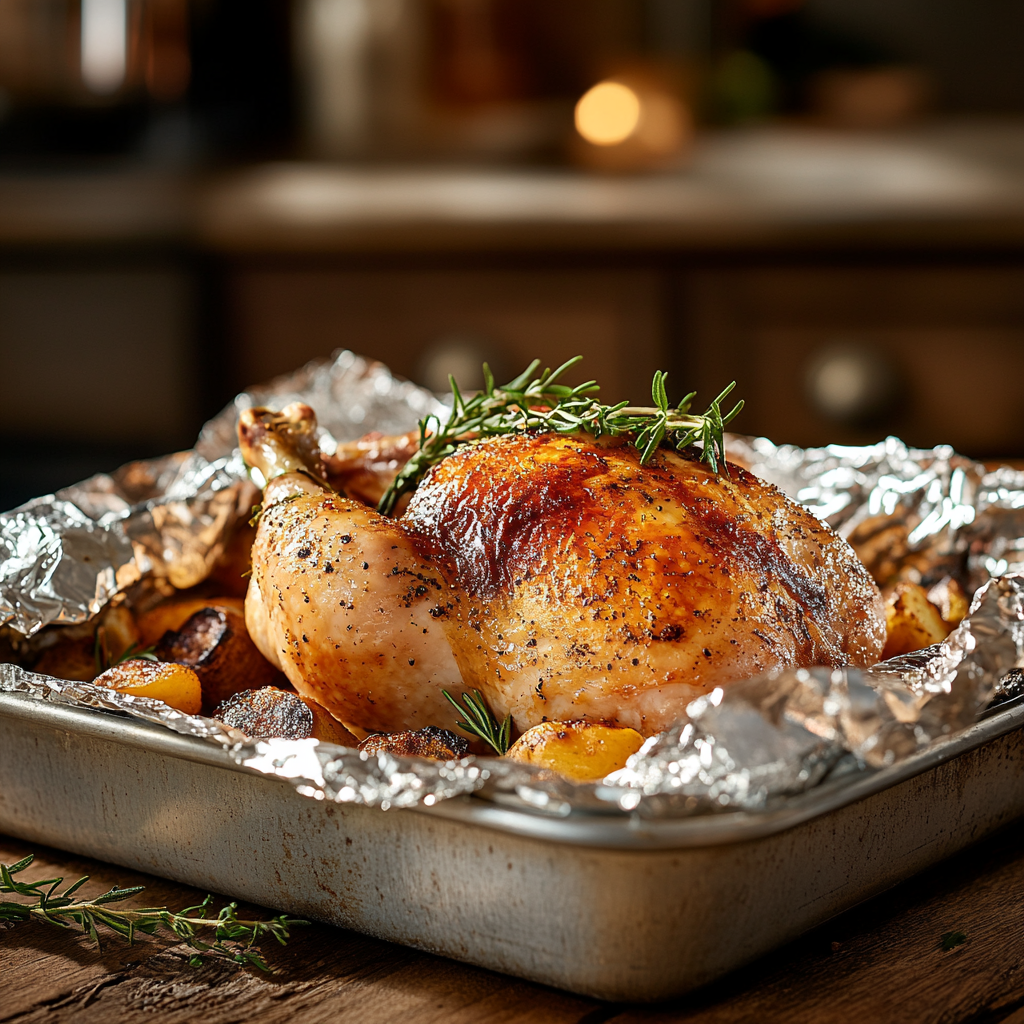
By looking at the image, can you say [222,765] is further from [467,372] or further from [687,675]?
[467,372]

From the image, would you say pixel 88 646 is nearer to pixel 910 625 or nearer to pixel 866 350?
pixel 910 625

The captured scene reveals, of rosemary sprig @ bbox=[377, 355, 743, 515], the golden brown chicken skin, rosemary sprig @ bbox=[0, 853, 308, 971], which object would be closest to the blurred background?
rosemary sprig @ bbox=[377, 355, 743, 515]

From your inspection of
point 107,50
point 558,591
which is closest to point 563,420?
point 558,591

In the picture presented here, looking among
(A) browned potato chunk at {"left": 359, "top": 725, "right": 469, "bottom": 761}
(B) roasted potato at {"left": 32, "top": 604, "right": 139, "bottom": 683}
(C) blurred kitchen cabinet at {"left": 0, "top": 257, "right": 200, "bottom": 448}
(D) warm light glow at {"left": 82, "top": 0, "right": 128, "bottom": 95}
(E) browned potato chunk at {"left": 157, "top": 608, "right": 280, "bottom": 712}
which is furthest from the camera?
(D) warm light glow at {"left": 82, "top": 0, "right": 128, "bottom": 95}

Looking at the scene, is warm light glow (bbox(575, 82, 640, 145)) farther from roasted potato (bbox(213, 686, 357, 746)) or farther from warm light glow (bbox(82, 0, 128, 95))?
roasted potato (bbox(213, 686, 357, 746))

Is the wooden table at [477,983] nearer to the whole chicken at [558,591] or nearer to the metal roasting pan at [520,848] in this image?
the metal roasting pan at [520,848]

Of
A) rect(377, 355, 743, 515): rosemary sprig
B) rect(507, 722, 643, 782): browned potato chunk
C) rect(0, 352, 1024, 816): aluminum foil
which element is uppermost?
rect(377, 355, 743, 515): rosemary sprig

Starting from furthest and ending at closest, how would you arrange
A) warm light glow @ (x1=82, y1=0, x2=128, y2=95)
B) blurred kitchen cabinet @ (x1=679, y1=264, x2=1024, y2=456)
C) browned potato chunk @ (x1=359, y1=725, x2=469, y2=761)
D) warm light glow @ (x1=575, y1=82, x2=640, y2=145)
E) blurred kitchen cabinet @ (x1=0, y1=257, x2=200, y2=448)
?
warm light glow @ (x1=82, y1=0, x2=128, y2=95) < warm light glow @ (x1=575, y1=82, x2=640, y2=145) < blurred kitchen cabinet @ (x1=0, y1=257, x2=200, y2=448) < blurred kitchen cabinet @ (x1=679, y1=264, x2=1024, y2=456) < browned potato chunk @ (x1=359, y1=725, x2=469, y2=761)

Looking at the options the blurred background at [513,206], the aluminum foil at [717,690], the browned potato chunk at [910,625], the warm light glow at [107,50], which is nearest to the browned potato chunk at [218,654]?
the aluminum foil at [717,690]
